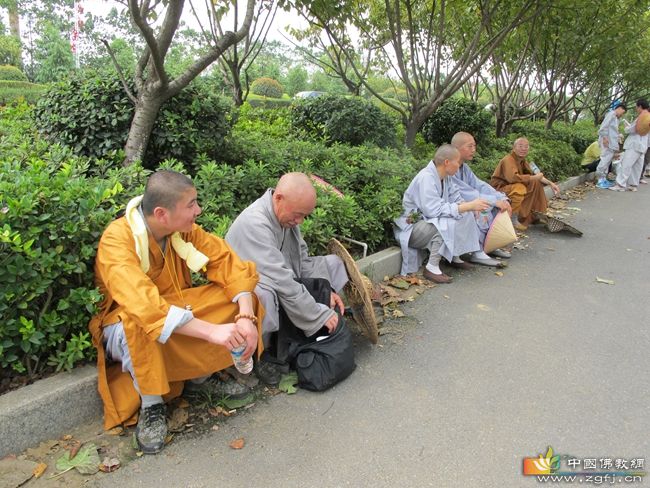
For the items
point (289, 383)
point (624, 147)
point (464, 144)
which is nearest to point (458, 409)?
point (289, 383)

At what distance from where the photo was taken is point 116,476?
85.8 inches

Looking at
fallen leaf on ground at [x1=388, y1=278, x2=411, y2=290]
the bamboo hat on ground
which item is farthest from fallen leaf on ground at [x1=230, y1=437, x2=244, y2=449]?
the bamboo hat on ground

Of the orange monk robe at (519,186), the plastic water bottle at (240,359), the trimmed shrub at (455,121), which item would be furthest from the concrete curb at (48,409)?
the trimmed shrub at (455,121)

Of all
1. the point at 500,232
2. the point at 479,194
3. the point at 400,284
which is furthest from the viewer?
the point at 479,194

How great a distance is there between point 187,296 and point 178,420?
25.2 inches

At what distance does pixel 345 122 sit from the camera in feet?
24.3

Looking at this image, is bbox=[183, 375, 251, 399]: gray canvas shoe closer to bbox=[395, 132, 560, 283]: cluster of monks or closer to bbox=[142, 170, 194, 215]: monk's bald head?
bbox=[142, 170, 194, 215]: monk's bald head

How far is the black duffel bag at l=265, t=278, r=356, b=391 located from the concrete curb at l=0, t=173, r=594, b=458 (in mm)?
1015

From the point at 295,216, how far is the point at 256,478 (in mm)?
1450

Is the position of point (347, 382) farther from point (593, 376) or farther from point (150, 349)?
point (593, 376)

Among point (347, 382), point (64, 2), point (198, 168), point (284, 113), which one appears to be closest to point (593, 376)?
point (347, 382)

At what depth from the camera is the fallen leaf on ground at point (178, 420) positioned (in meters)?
2.49

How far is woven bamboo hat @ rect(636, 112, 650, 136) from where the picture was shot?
31.6ft

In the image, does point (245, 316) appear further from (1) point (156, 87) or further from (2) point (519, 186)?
(2) point (519, 186)
